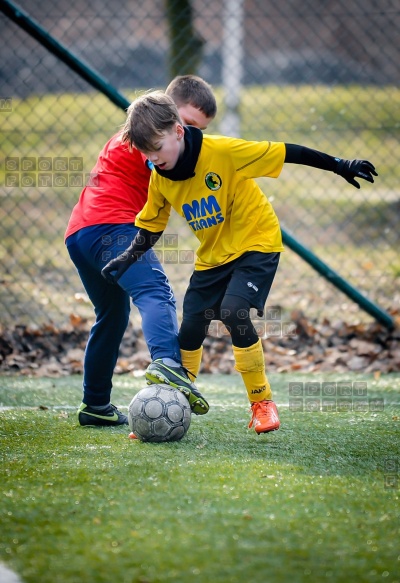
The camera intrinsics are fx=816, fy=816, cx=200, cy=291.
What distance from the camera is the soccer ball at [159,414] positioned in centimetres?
361

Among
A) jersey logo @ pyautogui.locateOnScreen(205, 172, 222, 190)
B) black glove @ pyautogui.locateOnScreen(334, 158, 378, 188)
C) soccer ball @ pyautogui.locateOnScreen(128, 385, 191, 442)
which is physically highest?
black glove @ pyautogui.locateOnScreen(334, 158, 378, 188)

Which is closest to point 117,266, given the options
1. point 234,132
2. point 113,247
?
point 113,247

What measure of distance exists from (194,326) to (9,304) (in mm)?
3230

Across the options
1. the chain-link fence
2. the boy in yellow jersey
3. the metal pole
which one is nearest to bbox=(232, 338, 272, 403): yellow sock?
the boy in yellow jersey

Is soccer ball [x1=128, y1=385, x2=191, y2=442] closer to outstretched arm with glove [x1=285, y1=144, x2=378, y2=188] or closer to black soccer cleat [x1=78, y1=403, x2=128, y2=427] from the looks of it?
black soccer cleat [x1=78, y1=403, x2=128, y2=427]

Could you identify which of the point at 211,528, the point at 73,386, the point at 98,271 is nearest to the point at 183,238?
the point at 73,386

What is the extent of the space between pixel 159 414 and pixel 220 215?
968 millimetres

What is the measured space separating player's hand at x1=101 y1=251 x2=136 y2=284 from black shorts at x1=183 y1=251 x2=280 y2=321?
1.20 feet

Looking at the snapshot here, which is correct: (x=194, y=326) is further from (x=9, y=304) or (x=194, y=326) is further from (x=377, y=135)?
(x=377, y=135)

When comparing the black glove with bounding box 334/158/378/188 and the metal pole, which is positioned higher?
the black glove with bounding box 334/158/378/188

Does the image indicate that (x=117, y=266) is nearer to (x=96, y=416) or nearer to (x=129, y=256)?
(x=129, y=256)

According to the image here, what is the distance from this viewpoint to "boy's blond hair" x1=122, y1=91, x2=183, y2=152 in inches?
141

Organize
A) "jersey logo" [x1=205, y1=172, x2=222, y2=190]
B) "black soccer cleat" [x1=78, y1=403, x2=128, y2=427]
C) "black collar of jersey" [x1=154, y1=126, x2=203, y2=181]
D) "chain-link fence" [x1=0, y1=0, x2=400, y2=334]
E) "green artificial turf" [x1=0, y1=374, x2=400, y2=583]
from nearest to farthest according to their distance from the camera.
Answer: "green artificial turf" [x1=0, y1=374, x2=400, y2=583] → "black collar of jersey" [x1=154, y1=126, x2=203, y2=181] → "jersey logo" [x1=205, y1=172, x2=222, y2=190] → "black soccer cleat" [x1=78, y1=403, x2=128, y2=427] → "chain-link fence" [x1=0, y1=0, x2=400, y2=334]

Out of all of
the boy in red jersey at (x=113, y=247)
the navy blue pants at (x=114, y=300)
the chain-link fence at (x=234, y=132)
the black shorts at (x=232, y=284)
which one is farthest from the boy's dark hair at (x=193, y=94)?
the chain-link fence at (x=234, y=132)
